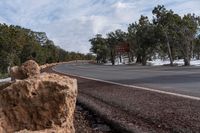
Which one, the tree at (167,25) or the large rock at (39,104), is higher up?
the tree at (167,25)

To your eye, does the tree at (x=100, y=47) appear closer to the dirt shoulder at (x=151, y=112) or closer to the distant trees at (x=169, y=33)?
the distant trees at (x=169, y=33)

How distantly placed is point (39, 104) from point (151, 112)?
6.25 metres

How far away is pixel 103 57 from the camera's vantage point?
13312 centimetres

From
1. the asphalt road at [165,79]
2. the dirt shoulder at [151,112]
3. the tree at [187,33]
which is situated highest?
the tree at [187,33]

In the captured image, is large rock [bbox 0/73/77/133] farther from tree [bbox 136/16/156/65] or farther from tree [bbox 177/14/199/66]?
tree [bbox 136/16/156/65]

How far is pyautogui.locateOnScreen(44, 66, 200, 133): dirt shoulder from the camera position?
976 centimetres

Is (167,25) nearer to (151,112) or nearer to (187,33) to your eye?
(187,33)

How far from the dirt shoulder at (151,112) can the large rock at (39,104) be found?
3.60 meters

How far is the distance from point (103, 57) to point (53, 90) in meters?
127


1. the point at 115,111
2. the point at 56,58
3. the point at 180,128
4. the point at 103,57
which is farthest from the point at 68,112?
the point at 56,58

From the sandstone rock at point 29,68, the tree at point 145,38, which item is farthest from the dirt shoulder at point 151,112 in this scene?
the tree at point 145,38

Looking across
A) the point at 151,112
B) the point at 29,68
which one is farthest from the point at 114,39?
the point at 151,112

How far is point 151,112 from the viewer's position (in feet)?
39.5

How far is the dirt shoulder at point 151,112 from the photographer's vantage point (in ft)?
32.0
